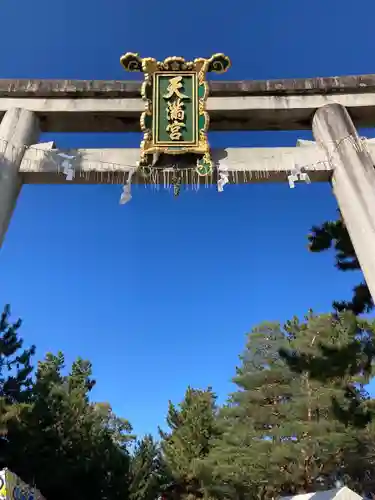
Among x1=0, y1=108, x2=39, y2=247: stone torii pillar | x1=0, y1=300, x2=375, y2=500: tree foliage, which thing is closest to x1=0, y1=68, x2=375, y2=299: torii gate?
x1=0, y1=108, x2=39, y2=247: stone torii pillar

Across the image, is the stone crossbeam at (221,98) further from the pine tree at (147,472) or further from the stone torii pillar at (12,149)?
the pine tree at (147,472)

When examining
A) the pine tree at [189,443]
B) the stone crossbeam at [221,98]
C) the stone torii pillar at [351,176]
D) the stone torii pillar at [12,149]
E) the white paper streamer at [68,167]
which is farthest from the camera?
the pine tree at [189,443]

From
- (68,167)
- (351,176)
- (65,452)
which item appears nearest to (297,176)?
(351,176)

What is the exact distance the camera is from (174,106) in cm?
559

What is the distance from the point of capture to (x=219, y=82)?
5.92m

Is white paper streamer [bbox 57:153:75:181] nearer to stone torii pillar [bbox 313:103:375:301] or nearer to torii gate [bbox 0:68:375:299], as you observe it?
torii gate [bbox 0:68:375:299]

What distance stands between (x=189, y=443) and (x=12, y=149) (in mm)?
25660

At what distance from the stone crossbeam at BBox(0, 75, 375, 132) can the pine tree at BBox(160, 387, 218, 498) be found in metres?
23.0

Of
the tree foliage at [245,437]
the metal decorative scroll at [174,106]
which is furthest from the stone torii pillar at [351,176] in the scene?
the tree foliage at [245,437]

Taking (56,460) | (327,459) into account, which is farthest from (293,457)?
(56,460)

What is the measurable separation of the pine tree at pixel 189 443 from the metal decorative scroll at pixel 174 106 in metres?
23.1

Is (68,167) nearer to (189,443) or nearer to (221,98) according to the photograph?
(221,98)

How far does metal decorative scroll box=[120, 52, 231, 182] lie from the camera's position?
212 inches

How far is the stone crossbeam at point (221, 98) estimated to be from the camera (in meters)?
5.86
